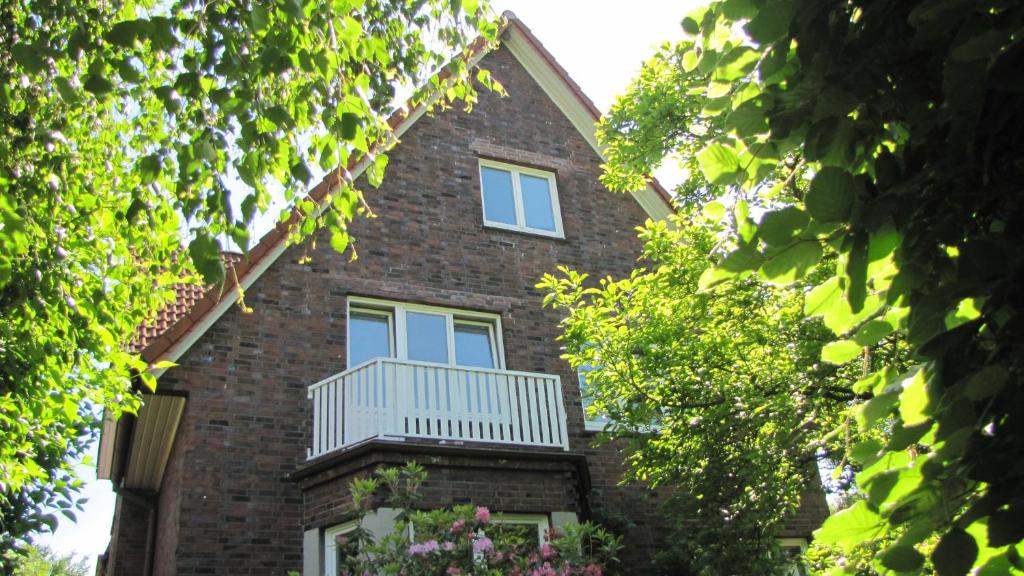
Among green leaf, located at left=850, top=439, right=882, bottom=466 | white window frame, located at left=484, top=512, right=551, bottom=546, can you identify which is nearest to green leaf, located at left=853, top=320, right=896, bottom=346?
green leaf, located at left=850, top=439, right=882, bottom=466

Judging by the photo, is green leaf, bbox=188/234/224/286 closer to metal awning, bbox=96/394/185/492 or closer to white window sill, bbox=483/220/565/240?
metal awning, bbox=96/394/185/492

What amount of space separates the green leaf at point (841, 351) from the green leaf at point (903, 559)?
54 centimetres

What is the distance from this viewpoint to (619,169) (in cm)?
1008

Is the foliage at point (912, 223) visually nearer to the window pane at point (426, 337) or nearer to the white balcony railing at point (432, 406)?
the white balcony railing at point (432, 406)

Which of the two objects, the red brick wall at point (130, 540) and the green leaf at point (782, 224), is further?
the red brick wall at point (130, 540)

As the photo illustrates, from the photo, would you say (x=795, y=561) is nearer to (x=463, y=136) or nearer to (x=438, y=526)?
(x=438, y=526)

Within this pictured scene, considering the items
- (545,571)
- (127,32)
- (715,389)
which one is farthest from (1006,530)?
(715,389)

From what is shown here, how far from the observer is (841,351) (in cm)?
206

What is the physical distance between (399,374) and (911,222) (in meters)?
8.34

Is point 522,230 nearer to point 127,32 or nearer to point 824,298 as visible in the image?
point 127,32

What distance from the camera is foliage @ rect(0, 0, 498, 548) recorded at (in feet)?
14.8

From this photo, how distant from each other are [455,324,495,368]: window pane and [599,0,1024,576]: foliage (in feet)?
32.6

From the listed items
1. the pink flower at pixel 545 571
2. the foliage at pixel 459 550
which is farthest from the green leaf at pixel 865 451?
the pink flower at pixel 545 571

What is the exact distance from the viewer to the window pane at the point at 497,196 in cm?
1355
